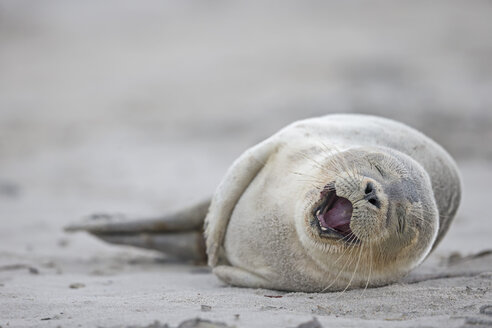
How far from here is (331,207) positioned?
11.2ft

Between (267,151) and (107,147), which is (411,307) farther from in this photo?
(107,147)

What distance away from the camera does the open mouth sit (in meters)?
3.33

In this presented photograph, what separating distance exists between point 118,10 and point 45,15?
2.25 meters

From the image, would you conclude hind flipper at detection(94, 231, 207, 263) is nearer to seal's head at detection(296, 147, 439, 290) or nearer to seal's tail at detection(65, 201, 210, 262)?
seal's tail at detection(65, 201, 210, 262)

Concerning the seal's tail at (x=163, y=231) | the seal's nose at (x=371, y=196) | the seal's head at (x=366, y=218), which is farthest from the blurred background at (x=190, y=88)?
the seal's nose at (x=371, y=196)

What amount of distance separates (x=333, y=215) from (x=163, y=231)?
1975 mm

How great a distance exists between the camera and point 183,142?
1168cm

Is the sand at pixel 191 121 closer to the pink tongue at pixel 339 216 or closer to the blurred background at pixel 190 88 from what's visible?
the blurred background at pixel 190 88

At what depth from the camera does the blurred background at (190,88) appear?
8.62m

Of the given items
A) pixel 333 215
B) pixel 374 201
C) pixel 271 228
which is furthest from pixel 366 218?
pixel 271 228

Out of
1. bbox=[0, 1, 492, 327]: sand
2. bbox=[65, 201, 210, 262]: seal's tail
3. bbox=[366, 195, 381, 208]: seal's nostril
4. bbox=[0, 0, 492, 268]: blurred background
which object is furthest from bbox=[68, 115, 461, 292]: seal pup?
bbox=[0, 0, 492, 268]: blurred background

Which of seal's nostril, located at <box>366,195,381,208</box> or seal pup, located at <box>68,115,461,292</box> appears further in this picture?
seal pup, located at <box>68,115,461,292</box>

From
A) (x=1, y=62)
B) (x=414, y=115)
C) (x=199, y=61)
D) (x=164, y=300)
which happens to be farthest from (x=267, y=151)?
(x=1, y=62)

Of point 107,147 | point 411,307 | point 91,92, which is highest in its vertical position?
point 91,92
